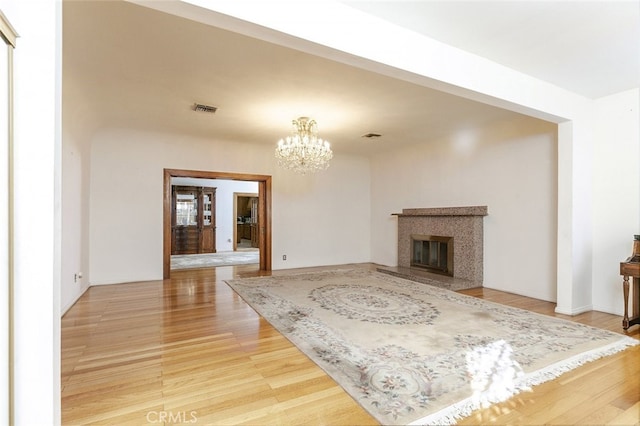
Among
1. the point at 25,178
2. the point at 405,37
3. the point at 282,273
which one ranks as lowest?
the point at 282,273

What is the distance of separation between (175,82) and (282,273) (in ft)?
12.7

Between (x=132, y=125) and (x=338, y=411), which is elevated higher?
(x=132, y=125)

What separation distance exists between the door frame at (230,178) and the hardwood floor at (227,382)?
2346mm

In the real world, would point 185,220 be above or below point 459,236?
above

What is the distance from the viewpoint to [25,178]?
137 centimetres

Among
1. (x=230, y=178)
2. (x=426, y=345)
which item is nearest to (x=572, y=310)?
(x=426, y=345)

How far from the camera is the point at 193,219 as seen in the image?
33.2 feet

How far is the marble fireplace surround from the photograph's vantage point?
519 cm

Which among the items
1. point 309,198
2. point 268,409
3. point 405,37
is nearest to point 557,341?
point 268,409

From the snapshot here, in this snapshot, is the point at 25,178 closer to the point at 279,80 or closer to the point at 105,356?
the point at 105,356

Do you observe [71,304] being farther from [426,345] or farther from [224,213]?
[224,213]

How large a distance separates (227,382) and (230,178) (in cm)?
469

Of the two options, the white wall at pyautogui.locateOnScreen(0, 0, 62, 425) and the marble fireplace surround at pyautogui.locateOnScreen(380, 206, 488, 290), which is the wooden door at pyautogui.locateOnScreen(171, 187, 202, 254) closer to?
the marble fireplace surround at pyautogui.locateOnScreen(380, 206, 488, 290)

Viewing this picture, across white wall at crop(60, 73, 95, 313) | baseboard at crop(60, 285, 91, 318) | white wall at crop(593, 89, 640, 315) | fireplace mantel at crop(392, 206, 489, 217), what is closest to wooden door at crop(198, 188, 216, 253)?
white wall at crop(60, 73, 95, 313)
